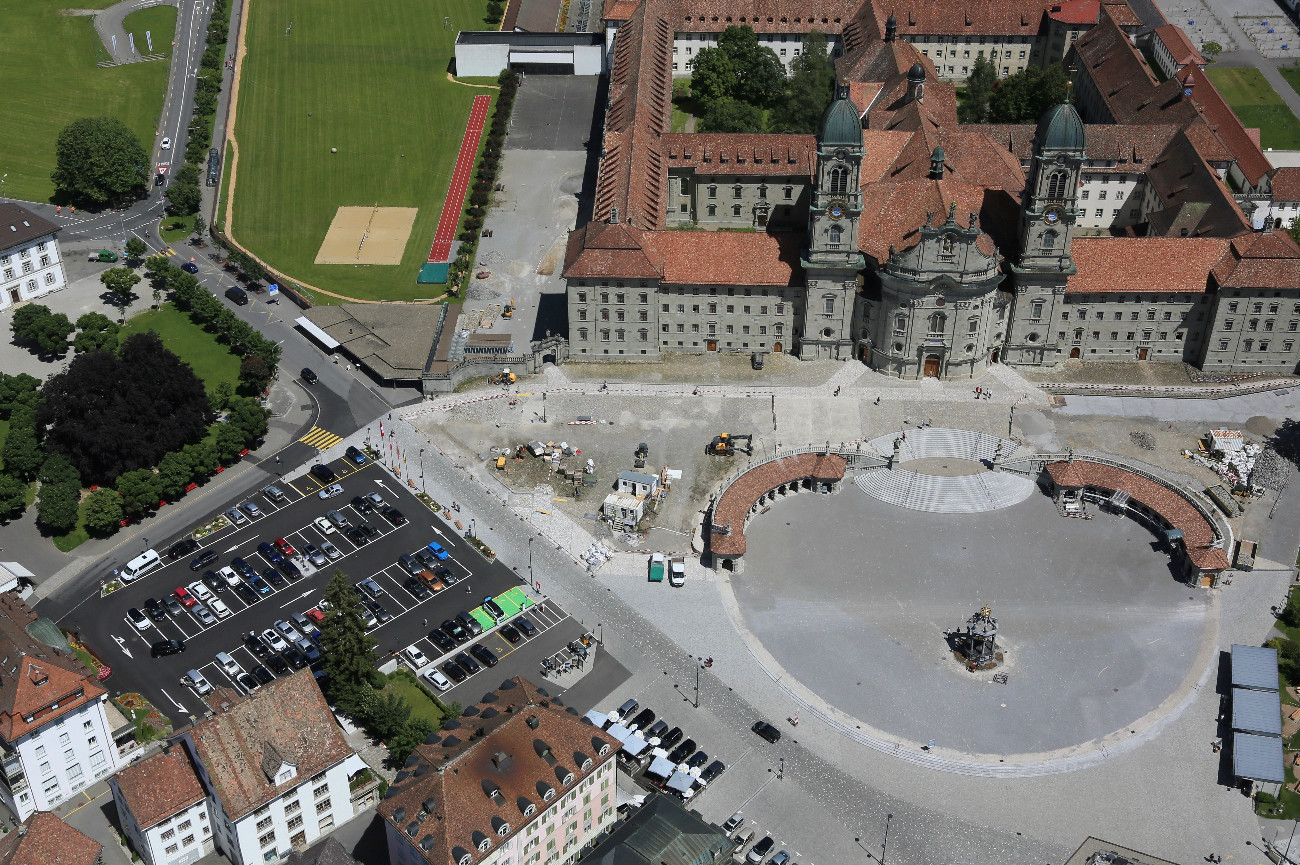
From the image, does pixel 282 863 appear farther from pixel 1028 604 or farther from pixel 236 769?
pixel 1028 604

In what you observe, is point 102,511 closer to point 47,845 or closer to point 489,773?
point 47,845

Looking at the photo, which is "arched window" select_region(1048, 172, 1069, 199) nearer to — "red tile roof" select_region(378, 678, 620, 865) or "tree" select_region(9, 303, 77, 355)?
"red tile roof" select_region(378, 678, 620, 865)

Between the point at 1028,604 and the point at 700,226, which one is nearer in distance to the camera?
the point at 1028,604

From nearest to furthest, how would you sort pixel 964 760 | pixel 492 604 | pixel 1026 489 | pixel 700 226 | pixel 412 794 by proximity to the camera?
1. pixel 412 794
2. pixel 964 760
3. pixel 492 604
4. pixel 1026 489
5. pixel 700 226

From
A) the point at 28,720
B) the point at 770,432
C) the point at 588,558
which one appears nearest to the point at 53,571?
the point at 28,720

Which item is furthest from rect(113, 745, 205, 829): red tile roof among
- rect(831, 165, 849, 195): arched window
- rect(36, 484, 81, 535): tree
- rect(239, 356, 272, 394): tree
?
rect(831, 165, 849, 195): arched window

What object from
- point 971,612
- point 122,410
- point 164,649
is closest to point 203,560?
point 164,649
